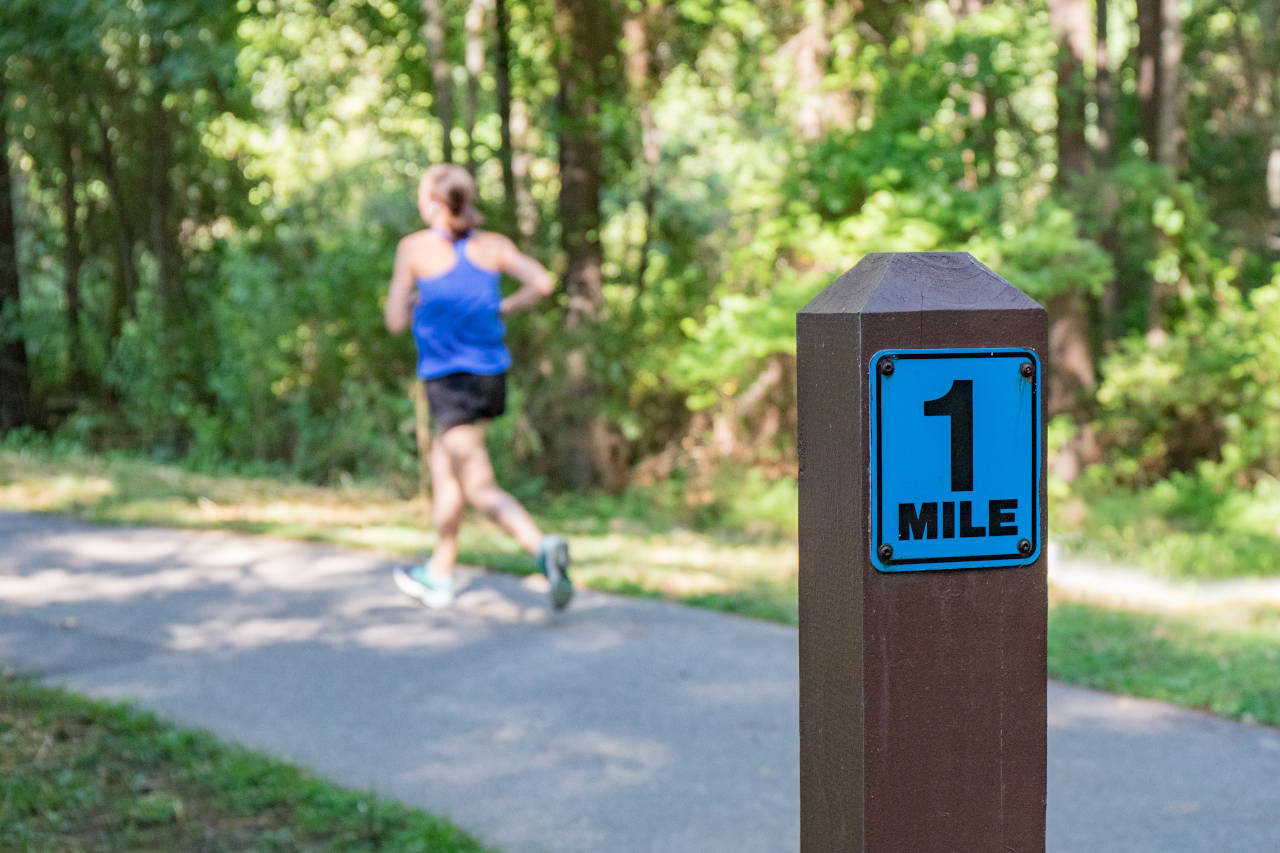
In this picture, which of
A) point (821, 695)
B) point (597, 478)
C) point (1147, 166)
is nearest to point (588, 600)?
point (821, 695)

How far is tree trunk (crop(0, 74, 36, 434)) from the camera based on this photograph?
15.7 metres

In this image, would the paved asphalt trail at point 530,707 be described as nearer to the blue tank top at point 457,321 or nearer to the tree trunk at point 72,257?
the blue tank top at point 457,321

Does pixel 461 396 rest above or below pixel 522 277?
below

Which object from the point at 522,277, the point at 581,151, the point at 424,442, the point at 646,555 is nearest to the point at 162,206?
the point at 581,151

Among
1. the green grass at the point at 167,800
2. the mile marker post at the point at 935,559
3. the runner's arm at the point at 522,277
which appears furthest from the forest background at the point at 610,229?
the mile marker post at the point at 935,559

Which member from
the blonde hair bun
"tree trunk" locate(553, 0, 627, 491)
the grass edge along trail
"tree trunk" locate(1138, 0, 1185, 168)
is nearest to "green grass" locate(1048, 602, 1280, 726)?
the grass edge along trail

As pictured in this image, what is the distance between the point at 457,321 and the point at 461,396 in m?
0.33

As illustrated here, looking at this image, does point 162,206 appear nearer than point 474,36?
No

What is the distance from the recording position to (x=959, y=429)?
89.0 inches

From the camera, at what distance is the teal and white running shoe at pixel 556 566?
20.3 feet

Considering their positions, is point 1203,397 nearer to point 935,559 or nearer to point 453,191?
point 453,191

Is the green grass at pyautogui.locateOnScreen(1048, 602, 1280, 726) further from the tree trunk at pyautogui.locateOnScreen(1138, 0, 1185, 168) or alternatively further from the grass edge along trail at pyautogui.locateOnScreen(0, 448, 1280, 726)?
the tree trunk at pyautogui.locateOnScreen(1138, 0, 1185, 168)

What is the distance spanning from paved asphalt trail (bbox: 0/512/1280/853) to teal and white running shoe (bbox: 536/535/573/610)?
0.16 metres

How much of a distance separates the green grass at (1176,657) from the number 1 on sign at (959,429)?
3.18 metres
